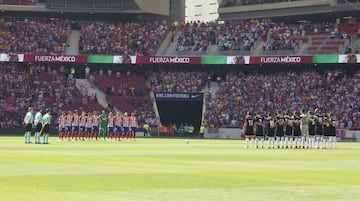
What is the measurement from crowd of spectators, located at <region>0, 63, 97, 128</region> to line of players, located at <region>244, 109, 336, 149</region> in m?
32.4

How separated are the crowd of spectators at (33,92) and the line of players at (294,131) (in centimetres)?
3239

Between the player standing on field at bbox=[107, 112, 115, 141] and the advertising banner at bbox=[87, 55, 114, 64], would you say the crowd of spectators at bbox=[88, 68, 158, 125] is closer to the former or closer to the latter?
the advertising banner at bbox=[87, 55, 114, 64]

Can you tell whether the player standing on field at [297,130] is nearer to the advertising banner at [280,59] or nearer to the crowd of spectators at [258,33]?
the advertising banner at [280,59]

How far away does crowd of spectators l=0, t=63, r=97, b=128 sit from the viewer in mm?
78119

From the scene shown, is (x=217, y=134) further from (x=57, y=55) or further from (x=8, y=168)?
(x=8, y=168)

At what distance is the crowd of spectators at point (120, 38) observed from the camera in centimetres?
8644

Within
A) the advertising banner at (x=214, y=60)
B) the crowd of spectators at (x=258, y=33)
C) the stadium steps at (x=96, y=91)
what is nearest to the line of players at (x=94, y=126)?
the stadium steps at (x=96, y=91)

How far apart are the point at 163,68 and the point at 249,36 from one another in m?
9.43

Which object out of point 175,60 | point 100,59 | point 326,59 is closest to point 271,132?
point 326,59

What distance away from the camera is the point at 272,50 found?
8262 cm

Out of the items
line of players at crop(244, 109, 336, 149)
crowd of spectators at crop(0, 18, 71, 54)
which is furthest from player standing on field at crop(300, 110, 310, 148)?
crowd of spectators at crop(0, 18, 71, 54)

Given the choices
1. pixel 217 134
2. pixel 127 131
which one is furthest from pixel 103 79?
pixel 127 131

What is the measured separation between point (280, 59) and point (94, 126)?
79.9 ft

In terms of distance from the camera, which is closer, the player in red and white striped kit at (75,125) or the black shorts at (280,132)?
the black shorts at (280,132)
